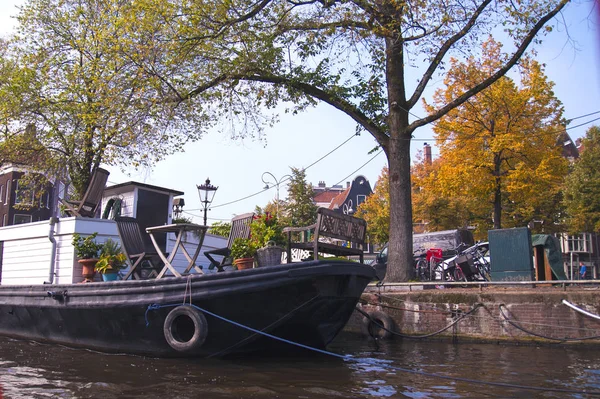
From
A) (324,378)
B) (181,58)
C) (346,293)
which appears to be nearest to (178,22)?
(181,58)

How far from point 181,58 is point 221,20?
4.08ft

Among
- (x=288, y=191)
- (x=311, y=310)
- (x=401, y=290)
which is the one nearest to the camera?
(x=311, y=310)

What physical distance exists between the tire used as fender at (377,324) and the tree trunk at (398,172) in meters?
1.24

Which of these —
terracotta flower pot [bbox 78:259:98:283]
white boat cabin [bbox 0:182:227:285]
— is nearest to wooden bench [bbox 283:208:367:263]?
white boat cabin [bbox 0:182:227:285]

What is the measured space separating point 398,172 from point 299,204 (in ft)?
63.7

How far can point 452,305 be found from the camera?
10953 millimetres

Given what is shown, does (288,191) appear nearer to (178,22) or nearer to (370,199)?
(370,199)

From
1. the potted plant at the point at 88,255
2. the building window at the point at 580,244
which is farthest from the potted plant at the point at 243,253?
the building window at the point at 580,244

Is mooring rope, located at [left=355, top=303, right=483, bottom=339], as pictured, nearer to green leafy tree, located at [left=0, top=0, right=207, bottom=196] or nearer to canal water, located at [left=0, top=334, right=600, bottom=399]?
canal water, located at [left=0, top=334, right=600, bottom=399]

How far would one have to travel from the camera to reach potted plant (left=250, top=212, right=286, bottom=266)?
25.6ft

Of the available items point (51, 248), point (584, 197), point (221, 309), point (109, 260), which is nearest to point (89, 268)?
point (109, 260)

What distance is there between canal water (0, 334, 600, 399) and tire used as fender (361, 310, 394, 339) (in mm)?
2089

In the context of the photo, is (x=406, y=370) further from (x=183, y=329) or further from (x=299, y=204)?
(x=299, y=204)

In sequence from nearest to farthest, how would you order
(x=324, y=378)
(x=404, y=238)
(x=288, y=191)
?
(x=324, y=378)
(x=404, y=238)
(x=288, y=191)
